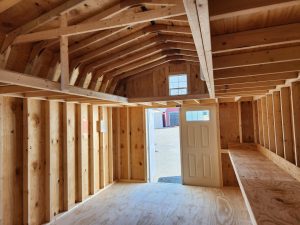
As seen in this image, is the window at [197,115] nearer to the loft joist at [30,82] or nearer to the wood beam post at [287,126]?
the wood beam post at [287,126]

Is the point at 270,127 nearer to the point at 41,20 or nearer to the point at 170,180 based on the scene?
the point at 170,180

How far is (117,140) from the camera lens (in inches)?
253

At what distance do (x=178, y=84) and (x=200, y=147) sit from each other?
1807 millimetres

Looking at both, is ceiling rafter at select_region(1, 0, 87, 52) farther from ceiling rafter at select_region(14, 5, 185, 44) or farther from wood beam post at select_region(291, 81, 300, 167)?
wood beam post at select_region(291, 81, 300, 167)

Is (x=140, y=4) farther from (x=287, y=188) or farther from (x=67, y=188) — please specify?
(x=67, y=188)

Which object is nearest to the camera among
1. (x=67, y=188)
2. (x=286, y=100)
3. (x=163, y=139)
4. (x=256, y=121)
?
(x=286, y=100)

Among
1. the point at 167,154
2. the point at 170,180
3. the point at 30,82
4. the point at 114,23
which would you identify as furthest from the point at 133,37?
the point at 167,154

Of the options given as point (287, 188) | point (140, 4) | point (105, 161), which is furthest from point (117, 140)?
point (287, 188)

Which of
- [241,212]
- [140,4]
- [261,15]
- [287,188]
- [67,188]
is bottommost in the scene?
[241,212]

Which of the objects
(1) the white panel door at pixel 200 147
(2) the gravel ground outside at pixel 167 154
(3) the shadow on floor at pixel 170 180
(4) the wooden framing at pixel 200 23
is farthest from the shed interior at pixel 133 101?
(2) the gravel ground outside at pixel 167 154

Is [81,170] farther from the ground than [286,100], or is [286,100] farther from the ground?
[286,100]

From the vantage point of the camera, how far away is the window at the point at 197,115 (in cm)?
584

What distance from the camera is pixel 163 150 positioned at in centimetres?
1120

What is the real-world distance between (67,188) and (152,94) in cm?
295
